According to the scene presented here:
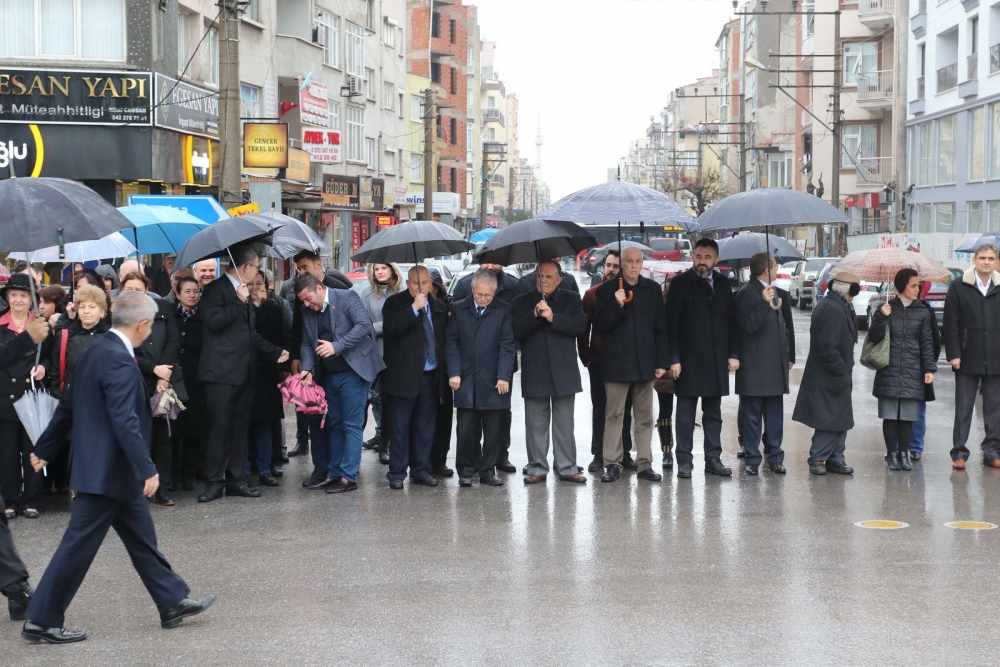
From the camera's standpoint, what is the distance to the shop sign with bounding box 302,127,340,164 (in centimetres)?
3650

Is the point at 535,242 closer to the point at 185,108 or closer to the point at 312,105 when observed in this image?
the point at 185,108

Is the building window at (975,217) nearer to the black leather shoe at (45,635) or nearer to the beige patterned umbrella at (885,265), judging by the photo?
the beige patterned umbrella at (885,265)

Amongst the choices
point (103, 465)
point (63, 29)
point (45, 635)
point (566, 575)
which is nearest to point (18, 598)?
point (45, 635)

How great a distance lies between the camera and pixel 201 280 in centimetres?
1063

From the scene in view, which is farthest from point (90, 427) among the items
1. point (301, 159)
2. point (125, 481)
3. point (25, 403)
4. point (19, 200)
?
point (301, 159)

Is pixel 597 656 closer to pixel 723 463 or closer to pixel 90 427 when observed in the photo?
pixel 90 427

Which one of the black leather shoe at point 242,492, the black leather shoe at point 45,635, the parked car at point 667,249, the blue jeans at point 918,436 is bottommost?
the black leather shoe at point 45,635

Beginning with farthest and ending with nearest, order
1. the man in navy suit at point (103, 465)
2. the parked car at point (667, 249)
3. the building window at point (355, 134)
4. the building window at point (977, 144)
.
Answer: the parked car at point (667, 249) → the building window at point (355, 134) → the building window at point (977, 144) → the man in navy suit at point (103, 465)

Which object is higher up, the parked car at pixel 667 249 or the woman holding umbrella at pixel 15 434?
the parked car at pixel 667 249

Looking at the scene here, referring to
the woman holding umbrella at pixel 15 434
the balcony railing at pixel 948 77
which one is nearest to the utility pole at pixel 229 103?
the woman holding umbrella at pixel 15 434

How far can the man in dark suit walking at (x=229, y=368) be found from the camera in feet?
33.6

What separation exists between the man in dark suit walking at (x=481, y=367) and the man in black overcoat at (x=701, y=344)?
1.50 m

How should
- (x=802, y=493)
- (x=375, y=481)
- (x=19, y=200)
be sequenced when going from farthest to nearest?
(x=375, y=481) → (x=802, y=493) → (x=19, y=200)

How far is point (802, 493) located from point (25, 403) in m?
6.12
